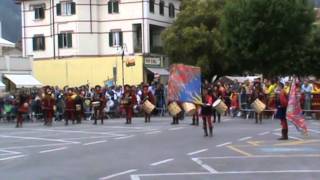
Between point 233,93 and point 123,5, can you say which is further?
point 123,5

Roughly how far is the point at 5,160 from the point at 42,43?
54.2 meters

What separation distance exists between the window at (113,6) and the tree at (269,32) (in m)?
16.3

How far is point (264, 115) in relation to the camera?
33062mm

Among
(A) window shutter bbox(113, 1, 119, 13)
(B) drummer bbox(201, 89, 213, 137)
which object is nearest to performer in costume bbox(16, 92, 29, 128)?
(B) drummer bbox(201, 89, 213, 137)

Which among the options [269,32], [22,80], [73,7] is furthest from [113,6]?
[269,32]

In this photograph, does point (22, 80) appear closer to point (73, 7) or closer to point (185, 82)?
point (73, 7)

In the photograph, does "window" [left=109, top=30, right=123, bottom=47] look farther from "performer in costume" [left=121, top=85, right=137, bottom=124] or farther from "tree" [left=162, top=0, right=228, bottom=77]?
"performer in costume" [left=121, top=85, right=137, bottom=124]

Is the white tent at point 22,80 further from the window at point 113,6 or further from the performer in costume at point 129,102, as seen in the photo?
the performer in costume at point 129,102

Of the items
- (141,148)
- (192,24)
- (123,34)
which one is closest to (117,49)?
(123,34)

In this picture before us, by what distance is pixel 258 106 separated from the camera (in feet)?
97.2

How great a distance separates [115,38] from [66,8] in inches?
218

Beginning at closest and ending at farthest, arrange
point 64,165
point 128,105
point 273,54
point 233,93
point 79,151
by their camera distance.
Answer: point 64,165 → point 79,151 → point 128,105 → point 233,93 → point 273,54

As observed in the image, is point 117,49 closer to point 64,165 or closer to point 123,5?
point 123,5

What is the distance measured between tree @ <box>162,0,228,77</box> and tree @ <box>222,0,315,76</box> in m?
9.16
